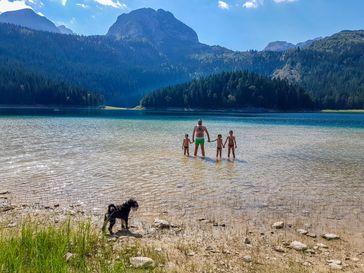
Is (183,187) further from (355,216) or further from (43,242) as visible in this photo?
(43,242)

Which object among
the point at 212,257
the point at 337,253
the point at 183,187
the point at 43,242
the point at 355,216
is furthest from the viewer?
the point at 183,187

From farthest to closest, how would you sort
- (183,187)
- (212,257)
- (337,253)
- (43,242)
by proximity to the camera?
1. (183,187)
2. (337,253)
3. (212,257)
4. (43,242)

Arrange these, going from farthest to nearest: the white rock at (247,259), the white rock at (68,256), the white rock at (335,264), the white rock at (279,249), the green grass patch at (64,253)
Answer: the white rock at (279,249) → the white rock at (247,259) → the white rock at (335,264) → the white rock at (68,256) → the green grass patch at (64,253)

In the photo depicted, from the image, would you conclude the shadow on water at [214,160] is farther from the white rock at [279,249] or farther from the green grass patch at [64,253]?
the green grass patch at [64,253]

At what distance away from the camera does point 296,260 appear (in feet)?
28.9

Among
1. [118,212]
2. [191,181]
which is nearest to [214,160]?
[191,181]

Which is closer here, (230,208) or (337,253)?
(337,253)

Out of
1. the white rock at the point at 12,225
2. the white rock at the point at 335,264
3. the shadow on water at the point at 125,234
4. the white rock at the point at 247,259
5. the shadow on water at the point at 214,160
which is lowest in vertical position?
the shadow on water at the point at 214,160

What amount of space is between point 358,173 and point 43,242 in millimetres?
19572

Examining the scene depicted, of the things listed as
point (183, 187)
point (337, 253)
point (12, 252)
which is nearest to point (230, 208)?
point (183, 187)

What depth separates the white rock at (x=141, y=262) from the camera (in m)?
7.67

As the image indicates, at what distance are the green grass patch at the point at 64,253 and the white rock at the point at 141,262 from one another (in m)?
0.13

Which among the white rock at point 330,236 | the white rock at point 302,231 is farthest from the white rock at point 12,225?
the white rock at point 330,236

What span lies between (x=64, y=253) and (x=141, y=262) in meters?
1.70
